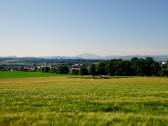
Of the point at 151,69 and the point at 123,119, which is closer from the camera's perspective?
the point at 123,119

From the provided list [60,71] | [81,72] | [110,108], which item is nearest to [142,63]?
[81,72]

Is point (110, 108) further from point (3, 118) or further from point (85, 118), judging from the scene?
point (3, 118)

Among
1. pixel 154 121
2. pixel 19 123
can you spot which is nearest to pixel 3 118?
pixel 19 123

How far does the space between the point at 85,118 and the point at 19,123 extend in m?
2.26

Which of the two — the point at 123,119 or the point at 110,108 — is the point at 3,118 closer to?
the point at 123,119

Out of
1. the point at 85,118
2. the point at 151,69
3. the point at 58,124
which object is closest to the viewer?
the point at 58,124

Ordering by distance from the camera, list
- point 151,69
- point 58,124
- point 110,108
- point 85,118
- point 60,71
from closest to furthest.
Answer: point 58,124 → point 85,118 → point 110,108 → point 151,69 → point 60,71

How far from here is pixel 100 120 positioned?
11.8 metres

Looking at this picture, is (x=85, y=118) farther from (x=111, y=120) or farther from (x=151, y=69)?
(x=151, y=69)

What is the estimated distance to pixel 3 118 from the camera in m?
12.2

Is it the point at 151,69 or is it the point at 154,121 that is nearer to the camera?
the point at 154,121

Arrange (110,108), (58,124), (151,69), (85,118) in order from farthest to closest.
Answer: (151,69), (110,108), (85,118), (58,124)

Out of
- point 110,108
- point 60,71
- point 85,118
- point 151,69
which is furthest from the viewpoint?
point 60,71

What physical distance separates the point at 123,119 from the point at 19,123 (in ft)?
11.5
